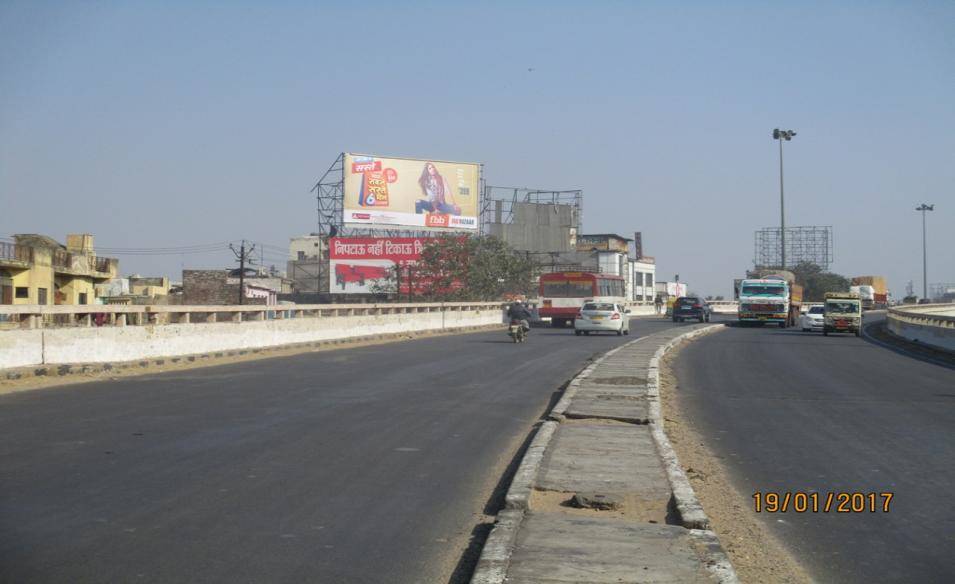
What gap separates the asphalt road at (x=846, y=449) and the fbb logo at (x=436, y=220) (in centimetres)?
5266

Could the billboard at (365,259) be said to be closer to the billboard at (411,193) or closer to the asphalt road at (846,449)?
the billboard at (411,193)

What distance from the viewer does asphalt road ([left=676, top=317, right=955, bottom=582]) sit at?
254 inches

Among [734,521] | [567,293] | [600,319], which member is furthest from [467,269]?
[734,521]

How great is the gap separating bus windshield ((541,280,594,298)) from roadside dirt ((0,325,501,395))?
1772cm

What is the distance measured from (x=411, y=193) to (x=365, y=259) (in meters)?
10.3

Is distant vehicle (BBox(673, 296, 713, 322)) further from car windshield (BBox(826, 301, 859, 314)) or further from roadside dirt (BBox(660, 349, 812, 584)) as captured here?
roadside dirt (BBox(660, 349, 812, 584))

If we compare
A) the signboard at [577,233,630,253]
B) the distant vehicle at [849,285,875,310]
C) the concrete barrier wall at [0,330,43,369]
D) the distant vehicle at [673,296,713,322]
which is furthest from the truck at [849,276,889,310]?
the concrete barrier wall at [0,330,43,369]

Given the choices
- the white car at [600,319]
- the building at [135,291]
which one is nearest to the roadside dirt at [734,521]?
the white car at [600,319]

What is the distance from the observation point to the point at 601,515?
279 inches

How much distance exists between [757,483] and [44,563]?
20.3 feet

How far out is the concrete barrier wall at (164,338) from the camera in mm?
18156

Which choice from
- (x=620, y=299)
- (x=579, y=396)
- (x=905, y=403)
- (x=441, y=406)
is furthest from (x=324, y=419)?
(x=620, y=299)

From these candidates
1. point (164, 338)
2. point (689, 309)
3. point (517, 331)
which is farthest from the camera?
point (689, 309)

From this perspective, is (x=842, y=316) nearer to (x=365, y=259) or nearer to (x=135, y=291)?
(x=365, y=259)
